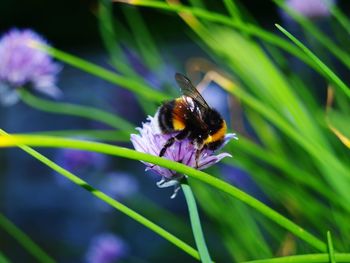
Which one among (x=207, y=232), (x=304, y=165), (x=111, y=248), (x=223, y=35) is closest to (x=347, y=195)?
(x=304, y=165)

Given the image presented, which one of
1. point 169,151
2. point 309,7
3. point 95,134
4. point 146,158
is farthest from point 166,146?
point 309,7

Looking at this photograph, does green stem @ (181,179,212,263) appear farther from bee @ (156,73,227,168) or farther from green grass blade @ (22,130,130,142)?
green grass blade @ (22,130,130,142)

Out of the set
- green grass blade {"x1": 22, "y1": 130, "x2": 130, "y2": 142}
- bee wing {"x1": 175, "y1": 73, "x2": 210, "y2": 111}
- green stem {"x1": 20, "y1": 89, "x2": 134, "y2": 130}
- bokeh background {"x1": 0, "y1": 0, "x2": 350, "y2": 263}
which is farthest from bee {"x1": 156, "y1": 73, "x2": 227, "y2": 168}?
bokeh background {"x1": 0, "y1": 0, "x2": 350, "y2": 263}

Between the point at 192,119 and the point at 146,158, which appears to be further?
the point at 192,119

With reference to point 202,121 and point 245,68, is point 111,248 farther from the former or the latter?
point 202,121

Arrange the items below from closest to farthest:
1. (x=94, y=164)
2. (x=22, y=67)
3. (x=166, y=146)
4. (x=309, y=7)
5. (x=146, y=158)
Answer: (x=146, y=158), (x=166, y=146), (x=22, y=67), (x=309, y=7), (x=94, y=164)

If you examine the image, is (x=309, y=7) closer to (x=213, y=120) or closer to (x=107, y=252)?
(x=107, y=252)
